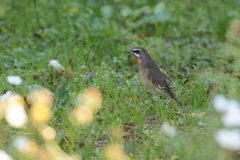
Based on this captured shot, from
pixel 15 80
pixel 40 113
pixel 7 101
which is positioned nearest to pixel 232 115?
pixel 40 113

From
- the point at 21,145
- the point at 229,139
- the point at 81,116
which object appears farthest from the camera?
the point at 81,116

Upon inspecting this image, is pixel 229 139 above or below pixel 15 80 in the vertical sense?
above

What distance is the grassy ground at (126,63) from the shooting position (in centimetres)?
466

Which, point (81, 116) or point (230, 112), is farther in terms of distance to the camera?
point (81, 116)

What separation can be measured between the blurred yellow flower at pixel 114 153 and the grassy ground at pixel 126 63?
90mm

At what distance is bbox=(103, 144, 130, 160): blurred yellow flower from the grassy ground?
0.09 metres

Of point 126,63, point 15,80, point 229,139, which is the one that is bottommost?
point 126,63

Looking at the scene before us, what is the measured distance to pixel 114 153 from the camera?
13.9 feet

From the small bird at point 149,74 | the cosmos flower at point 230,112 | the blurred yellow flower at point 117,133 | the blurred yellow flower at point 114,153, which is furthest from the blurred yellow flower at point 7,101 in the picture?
the cosmos flower at point 230,112

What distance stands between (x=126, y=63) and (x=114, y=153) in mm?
Result: 3775

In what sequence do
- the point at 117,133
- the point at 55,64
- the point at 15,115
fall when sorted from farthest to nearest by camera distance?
the point at 55,64, the point at 117,133, the point at 15,115

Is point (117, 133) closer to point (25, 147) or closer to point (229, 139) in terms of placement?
point (25, 147)

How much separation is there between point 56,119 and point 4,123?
0.54 metres

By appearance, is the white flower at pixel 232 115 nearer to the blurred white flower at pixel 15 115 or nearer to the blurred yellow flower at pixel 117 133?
the blurred yellow flower at pixel 117 133
